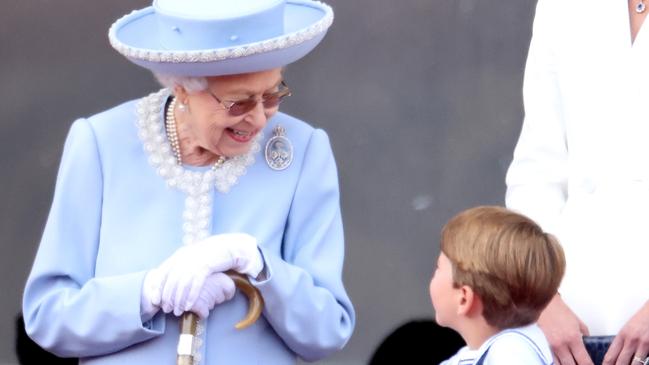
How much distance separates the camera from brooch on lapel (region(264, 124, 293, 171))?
464 centimetres

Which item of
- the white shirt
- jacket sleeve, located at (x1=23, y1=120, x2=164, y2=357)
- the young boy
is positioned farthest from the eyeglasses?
the white shirt

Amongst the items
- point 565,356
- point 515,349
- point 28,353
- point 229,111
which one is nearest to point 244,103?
point 229,111

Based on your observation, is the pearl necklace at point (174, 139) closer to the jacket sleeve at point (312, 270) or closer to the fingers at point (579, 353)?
the jacket sleeve at point (312, 270)

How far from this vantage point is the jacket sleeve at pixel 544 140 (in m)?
4.91

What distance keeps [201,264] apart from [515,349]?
741 mm

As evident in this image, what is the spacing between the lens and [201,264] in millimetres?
4363

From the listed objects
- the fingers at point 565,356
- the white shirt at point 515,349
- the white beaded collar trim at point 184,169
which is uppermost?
the white beaded collar trim at point 184,169

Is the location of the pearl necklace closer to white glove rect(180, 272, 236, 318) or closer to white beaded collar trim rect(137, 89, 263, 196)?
white beaded collar trim rect(137, 89, 263, 196)

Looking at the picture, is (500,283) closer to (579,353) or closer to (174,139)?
(579,353)

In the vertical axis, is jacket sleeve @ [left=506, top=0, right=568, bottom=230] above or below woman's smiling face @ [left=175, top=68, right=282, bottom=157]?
below

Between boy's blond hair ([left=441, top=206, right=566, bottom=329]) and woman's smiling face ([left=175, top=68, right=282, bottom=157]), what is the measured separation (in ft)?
1.86

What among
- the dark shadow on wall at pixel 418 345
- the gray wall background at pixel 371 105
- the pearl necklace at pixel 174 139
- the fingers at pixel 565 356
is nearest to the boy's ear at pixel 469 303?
the fingers at pixel 565 356

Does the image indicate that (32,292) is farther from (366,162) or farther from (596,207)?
(366,162)

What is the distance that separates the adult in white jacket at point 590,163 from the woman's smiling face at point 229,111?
0.80 metres
